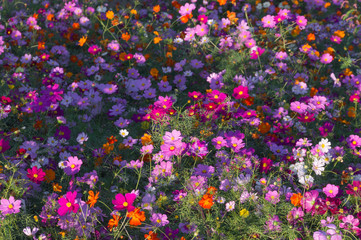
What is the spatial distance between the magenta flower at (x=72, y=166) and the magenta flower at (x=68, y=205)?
0.35m

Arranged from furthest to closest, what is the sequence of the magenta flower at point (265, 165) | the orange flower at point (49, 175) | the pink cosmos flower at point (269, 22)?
the pink cosmos flower at point (269, 22) → the magenta flower at point (265, 165) → the orange flower at point (49, 175)

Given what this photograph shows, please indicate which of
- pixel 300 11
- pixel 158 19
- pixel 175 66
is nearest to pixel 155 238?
pixel 175 66

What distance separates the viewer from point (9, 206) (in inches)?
79.4

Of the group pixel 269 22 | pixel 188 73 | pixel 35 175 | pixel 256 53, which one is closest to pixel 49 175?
pixel 35 175

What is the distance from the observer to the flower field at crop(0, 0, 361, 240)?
2184mm

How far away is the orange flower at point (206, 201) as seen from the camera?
210cm

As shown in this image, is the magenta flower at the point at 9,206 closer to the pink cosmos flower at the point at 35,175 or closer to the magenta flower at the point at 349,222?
the pink cosmos flower at the point at 35,175

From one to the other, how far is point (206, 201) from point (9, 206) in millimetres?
1123

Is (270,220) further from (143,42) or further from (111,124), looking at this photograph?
(143,42)

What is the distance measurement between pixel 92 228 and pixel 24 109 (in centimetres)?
125

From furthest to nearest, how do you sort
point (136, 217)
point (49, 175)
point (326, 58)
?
1. point (326, 58)
2. point (49, 175)
3. point (136, 217)

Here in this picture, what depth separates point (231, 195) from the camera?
2377 mm

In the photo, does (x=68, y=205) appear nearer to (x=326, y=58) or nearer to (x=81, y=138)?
(x=81, y=138)

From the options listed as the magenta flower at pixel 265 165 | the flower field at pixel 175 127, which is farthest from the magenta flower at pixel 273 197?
the magenta flower at pixel 265 165
